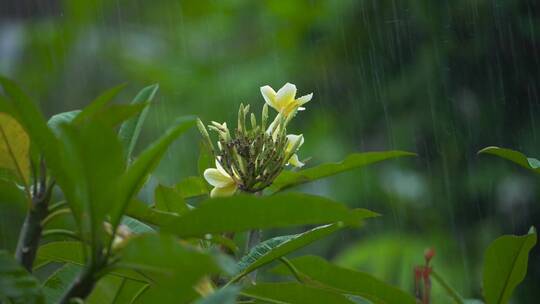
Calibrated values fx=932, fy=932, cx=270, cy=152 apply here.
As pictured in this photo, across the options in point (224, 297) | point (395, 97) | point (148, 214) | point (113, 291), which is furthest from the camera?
point (395, 97)

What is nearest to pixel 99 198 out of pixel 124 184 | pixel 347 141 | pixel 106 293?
pixel 124 184

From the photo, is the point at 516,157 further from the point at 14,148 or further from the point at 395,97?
the point at 395,97

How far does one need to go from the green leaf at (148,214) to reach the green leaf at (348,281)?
116mm

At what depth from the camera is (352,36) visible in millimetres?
2598

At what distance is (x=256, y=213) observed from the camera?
0.44m

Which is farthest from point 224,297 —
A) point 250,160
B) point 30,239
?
point 250,160

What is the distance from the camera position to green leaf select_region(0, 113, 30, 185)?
515mm

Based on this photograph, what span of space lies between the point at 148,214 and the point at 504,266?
27 centimetres

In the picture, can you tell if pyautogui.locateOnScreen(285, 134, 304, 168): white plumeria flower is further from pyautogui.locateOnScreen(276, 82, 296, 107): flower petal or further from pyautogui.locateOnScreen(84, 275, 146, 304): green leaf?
pyautogui.locateOnScreen(84, 275, 146, 304): green leaf

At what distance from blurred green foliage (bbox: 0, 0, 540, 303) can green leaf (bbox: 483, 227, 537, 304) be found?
136 cm

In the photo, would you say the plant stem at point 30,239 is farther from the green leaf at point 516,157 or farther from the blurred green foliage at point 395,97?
the blurred green foliage at point 395,97

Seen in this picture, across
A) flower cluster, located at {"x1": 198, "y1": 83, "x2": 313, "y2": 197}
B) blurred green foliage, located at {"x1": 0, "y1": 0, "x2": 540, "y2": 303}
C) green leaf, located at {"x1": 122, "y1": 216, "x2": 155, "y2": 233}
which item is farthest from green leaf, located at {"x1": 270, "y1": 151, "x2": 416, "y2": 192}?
blurred green foliage, located at {"x1": 0, "y1": 0, "x2": 540, "y2": 303}

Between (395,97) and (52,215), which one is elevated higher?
(52,215)

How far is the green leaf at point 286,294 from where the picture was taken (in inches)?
21.5
